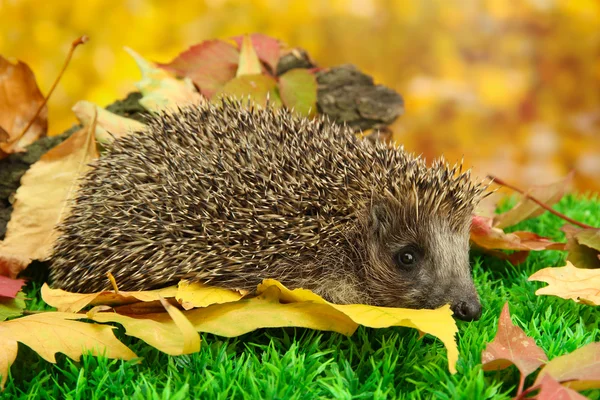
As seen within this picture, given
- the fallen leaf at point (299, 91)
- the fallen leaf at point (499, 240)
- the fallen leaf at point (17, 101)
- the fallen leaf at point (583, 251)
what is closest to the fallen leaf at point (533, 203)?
the fallen leaf at point (499, 240)

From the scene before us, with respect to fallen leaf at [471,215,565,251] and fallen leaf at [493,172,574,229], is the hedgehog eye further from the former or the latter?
fallen leaf at [493,172,574,229]

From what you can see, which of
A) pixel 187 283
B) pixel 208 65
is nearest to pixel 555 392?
pixel 187 283

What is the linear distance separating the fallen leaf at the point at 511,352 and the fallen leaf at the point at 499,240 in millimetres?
928

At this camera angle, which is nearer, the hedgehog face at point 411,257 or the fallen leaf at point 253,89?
the hedgehog face at point 411,257

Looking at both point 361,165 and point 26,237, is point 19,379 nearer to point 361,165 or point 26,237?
point 26,237

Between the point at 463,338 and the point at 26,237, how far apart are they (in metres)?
1.89

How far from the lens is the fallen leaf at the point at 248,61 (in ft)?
11.5

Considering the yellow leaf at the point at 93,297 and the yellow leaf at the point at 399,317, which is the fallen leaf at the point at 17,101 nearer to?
the yellow leaf at the point at 93,297

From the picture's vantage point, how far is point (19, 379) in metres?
2.01

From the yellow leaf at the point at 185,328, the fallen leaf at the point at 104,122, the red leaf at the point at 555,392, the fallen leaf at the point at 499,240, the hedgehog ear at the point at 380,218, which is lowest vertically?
the yellow leaf at the point at 185,328

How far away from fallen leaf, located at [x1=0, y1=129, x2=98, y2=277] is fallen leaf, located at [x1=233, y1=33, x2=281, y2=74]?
1.10m

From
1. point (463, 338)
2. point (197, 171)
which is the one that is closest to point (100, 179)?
point (197, 171)

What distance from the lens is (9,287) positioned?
94.1 inches

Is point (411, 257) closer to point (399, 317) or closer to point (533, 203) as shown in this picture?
point (399, 317)
